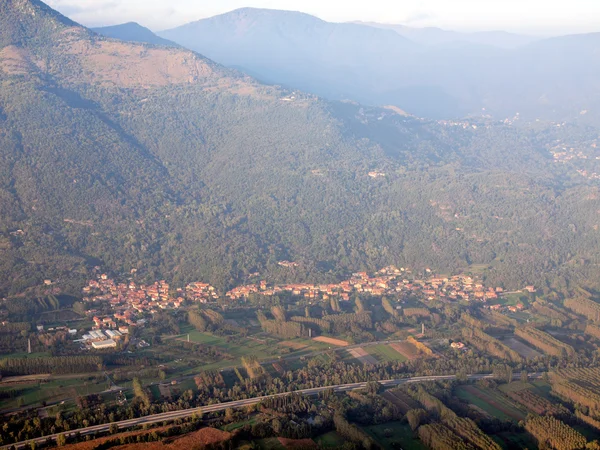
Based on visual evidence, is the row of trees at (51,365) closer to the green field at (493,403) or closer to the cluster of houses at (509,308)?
the green field at (493,403)

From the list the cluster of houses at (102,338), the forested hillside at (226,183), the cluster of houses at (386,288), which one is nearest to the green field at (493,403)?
the cluster of houses at (386,288)

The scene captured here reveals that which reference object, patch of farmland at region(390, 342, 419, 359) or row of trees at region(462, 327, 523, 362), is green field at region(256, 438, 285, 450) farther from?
row of trees at region(462, 327, 523, 362)

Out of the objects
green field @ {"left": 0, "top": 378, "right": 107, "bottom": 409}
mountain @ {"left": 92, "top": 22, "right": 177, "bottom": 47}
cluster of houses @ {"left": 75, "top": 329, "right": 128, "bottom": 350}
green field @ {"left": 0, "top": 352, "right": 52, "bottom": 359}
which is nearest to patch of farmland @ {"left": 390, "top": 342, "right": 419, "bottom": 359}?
cluster of houses @ {"left": 75, "top": 329, "right": 128, "bottom": 350}

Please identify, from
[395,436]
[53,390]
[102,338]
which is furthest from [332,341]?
[53,390]

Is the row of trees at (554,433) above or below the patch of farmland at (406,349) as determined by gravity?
above

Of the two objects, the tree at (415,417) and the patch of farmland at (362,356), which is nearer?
the tree at (415,417)

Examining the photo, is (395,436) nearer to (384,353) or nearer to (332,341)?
(384,353)
